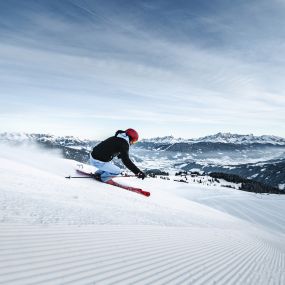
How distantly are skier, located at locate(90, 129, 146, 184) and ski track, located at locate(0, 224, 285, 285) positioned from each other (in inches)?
166

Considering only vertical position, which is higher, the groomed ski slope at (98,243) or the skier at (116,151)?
the skier at (116,151)

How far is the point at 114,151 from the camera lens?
12.9 meters

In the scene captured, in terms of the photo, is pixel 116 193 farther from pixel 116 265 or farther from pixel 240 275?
pixel 116 265

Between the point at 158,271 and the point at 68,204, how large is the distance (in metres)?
3.76

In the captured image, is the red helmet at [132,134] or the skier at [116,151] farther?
the red helmet at [132,134]

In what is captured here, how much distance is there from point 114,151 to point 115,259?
7539 mm

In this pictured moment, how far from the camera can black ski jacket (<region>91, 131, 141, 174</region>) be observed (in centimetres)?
1265

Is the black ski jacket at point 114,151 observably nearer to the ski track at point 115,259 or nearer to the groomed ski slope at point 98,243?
the groomed ski slope at point 98,243

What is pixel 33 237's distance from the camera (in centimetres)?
540

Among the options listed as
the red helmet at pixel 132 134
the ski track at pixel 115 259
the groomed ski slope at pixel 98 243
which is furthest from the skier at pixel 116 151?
the ski track at pixel 115 259

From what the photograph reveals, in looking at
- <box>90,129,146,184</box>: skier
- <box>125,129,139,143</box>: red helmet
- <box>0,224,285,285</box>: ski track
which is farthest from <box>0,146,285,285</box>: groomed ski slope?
<box>125,129,139,143</box>: red helmet

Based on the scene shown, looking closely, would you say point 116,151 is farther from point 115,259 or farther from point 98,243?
point 115,259

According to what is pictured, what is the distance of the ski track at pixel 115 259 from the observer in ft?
14.3

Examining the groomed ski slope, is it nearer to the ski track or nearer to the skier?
the ski track
